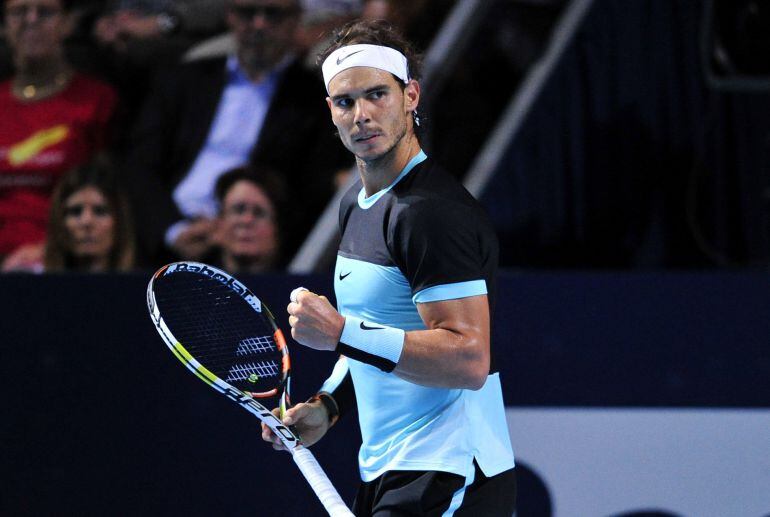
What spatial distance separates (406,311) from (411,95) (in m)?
0.48

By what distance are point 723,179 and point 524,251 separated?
0.87 meters

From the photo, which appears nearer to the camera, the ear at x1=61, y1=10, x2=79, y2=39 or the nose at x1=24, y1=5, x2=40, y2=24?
the nose at x1=24, y1=5, x2=40, y2=24

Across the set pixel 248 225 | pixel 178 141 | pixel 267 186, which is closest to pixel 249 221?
pixel 248 225

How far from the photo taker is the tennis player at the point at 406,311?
8.03 feet

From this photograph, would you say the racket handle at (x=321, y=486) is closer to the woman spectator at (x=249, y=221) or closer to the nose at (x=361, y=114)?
the nose at (x=361, y=114)

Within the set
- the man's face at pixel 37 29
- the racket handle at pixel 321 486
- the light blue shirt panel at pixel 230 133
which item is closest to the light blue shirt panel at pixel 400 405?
the racket handle at pixel 321 486

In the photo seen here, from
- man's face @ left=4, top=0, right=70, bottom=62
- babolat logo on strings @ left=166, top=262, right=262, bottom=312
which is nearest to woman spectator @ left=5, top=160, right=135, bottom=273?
man's face @ left=4, top=0, right=70, bottom=62

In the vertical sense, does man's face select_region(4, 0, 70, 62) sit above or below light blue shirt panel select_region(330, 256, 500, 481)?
above

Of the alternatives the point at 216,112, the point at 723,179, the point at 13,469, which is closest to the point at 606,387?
the point at 723,179

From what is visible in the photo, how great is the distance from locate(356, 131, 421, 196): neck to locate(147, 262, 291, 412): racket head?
432 millimetres

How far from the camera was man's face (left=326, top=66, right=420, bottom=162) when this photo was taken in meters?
2.59

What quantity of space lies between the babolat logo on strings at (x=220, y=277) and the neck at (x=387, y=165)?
0.42m

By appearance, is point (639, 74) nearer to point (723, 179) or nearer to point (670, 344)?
point (723, 179)

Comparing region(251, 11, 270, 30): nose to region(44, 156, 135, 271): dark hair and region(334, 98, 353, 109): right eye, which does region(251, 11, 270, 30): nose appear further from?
region(334, 98, 353, 109): right eye
